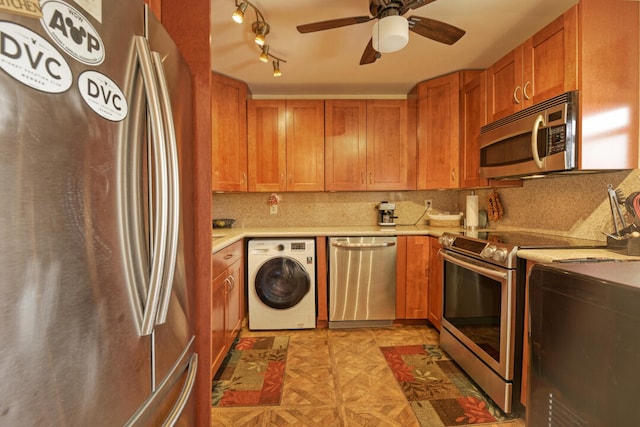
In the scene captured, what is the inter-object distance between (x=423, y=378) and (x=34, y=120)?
7.50 ft

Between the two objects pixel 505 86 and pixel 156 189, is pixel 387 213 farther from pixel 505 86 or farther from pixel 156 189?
pixel 156 189

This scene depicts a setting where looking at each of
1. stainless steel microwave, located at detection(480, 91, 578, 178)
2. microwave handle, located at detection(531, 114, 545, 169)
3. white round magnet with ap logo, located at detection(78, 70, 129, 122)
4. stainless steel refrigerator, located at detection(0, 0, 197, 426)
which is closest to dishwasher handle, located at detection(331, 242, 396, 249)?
stainless steel microwave, located at detection(480, 91, 578, 178)

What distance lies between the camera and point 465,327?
6.47 feet

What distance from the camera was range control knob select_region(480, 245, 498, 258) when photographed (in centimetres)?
165

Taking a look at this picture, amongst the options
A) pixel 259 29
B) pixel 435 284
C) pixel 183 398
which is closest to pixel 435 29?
pixel 259 29

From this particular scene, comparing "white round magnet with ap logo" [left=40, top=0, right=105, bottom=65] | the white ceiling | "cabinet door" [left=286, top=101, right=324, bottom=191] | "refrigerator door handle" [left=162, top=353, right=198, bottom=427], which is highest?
the white ceiling

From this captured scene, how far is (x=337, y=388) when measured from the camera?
6.00 ft

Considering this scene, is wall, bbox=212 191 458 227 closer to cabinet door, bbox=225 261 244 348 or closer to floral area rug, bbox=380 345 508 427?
cabinet door, bbox=225 261 244 348

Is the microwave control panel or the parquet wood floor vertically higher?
the microwave control panel

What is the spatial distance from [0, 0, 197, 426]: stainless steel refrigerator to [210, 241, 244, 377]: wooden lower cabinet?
95 centimetres

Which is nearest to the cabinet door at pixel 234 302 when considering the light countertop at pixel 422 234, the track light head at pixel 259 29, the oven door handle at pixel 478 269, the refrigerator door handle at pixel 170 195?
the light countertop at pixel 422 234

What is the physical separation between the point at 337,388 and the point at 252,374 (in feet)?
2.03

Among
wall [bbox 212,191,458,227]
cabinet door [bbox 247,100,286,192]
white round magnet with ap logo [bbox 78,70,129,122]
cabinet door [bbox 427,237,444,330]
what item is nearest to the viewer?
white round magnet with ap logo [bbox 78,70,129,122]

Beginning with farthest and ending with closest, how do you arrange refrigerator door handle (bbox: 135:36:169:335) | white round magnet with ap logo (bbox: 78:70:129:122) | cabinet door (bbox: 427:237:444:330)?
cabinet door (bbox: 427:237:444:330) < refrigerator door handle (bbox: 135:36:169:335) < white round magnet with ap logo (bbox: 78:70:129:122)
